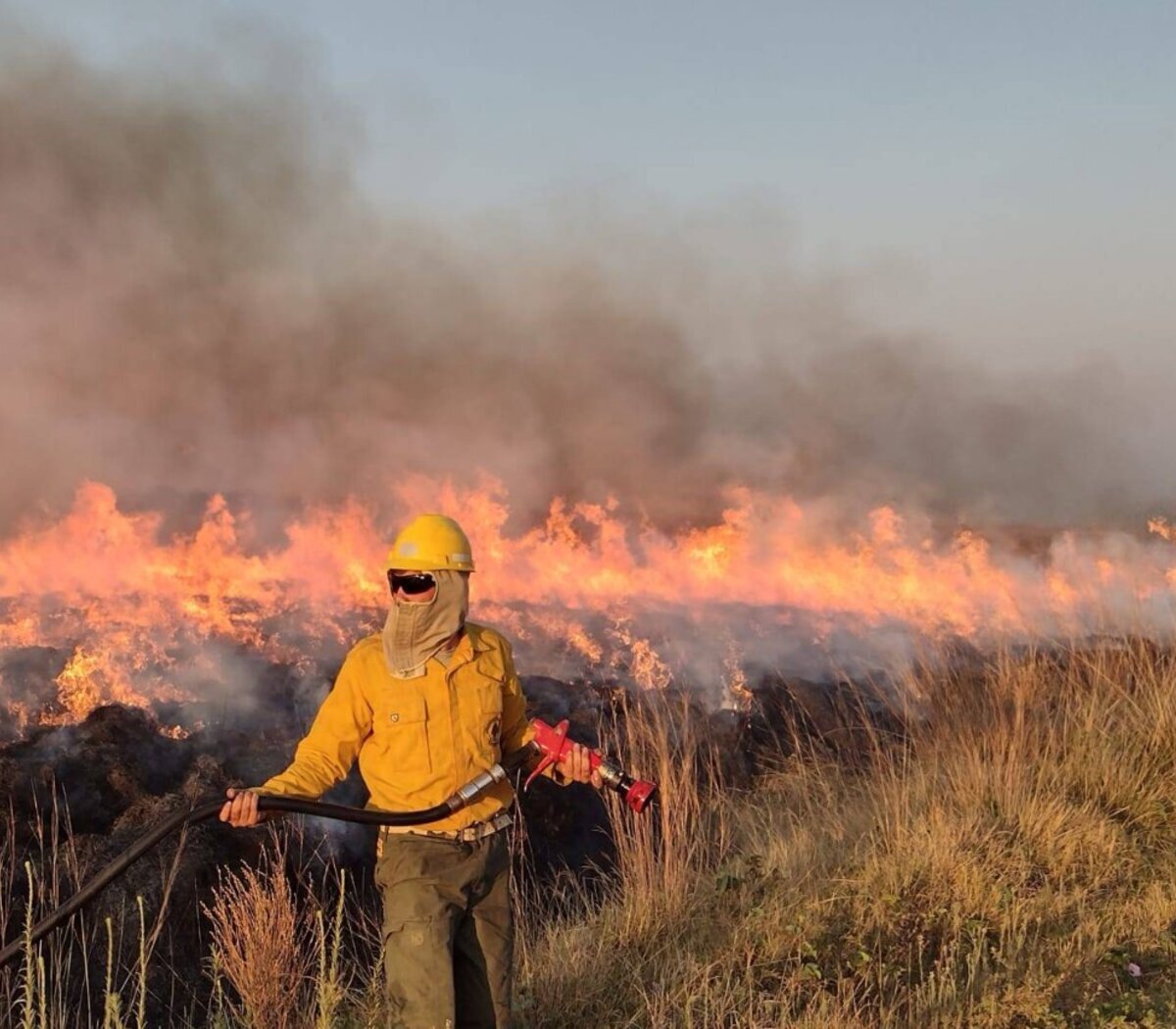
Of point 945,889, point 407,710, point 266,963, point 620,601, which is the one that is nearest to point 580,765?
point 407,710

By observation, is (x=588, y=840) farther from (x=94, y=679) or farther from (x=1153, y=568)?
(x=94, y=679)

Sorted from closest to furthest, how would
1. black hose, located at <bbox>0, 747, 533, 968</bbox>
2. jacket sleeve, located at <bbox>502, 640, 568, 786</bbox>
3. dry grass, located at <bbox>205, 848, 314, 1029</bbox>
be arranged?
black hose, located at <bbox>0, 747, 533, 968</bbox>
jacket sleeve, located at <bbox>502, 640, 568, 786</bbox>
dry grass, located at <bbox>205, 848, 314, 1029</bbox>

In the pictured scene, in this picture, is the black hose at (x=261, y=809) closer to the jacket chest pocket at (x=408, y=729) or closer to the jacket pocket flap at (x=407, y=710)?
the jacket chest pocket at (x=408, y=729)

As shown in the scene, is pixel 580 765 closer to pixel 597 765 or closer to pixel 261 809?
pixel 597 765

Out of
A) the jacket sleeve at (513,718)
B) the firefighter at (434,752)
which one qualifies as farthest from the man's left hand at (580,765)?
the jacket sleeve at (513,718)

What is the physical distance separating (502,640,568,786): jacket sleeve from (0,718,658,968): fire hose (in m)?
0.04

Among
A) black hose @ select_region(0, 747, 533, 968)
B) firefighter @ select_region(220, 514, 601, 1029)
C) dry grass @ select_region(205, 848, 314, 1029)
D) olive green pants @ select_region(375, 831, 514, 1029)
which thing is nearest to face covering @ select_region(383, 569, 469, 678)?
firefighter @ select_region(220, 514, 601, 1029)

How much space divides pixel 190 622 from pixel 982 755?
11.3 meters

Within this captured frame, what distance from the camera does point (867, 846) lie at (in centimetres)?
532

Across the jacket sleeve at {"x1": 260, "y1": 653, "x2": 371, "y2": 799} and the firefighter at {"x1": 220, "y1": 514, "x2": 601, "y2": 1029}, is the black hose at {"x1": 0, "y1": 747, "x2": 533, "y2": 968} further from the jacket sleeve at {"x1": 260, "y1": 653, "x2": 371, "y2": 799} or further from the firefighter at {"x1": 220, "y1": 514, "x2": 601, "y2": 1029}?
the jacket sleeve at {"x1": 260, "y1": 653, "x2": 371, "y2": 799}

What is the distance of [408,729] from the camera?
3.07 m

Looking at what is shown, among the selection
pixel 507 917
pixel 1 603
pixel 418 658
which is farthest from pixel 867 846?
pixel 1 603

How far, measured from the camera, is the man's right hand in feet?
8.65

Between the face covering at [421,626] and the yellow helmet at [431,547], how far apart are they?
2.3 inches
